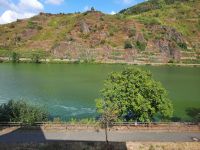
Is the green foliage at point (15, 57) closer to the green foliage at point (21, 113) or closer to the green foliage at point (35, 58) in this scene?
the green foliage at point (35, 58)

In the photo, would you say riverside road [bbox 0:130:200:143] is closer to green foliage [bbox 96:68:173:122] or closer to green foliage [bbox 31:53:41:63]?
green foliage [bbox 96:68:173:122]

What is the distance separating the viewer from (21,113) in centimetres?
5134

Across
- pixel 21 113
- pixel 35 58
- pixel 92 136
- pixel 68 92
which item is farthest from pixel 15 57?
pixel 92 136

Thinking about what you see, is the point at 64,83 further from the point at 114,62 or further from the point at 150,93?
the point at 114,62

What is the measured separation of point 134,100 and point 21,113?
15.9m

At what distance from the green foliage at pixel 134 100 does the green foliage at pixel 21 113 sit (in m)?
8.54

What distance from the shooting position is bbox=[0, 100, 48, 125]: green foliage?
50188 millimetres

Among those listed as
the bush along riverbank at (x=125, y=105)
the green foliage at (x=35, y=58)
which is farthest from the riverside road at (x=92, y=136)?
the green foliage at (x=35, y=58)

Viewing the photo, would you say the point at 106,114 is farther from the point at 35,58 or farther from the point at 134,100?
the point at 35,58

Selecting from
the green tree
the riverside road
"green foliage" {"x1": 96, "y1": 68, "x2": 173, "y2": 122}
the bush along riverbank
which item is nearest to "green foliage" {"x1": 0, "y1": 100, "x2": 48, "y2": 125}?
the bush along riverbank

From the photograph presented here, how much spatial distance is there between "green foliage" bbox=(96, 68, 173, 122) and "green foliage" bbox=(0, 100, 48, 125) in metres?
8.54

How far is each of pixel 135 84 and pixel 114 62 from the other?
453 feet

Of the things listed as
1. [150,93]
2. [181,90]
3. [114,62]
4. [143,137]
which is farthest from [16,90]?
[114,62]

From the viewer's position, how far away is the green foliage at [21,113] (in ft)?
165
